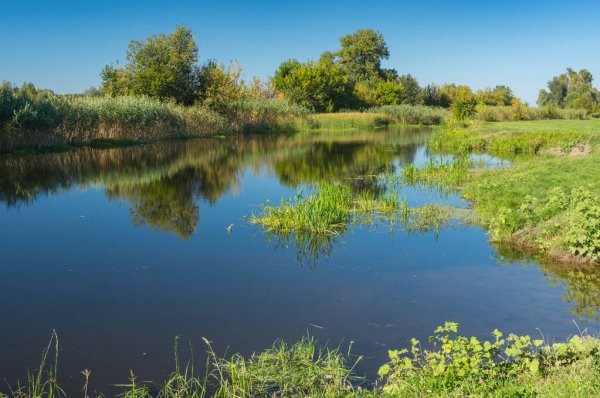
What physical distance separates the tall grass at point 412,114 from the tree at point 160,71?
120 ft

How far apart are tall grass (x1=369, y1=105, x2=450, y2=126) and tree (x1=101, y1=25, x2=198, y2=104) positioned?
36529 millimetres

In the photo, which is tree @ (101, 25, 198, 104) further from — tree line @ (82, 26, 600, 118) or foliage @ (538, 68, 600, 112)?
foliage @ (538, 68, 600, 112)

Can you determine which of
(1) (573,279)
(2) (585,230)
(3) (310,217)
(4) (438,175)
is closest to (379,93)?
(4) (438,175)

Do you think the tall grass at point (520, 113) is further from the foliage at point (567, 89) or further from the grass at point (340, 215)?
the grass at point (340, 215)

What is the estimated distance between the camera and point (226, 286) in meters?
9.59

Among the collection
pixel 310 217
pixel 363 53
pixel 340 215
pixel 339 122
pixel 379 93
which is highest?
pixel 363 53

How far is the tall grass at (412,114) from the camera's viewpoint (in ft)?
265

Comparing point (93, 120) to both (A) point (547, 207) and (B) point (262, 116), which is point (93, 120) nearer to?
(B) point (262, 116)

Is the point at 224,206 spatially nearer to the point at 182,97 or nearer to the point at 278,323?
the point at 278,323

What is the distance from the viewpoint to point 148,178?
75.6 feet

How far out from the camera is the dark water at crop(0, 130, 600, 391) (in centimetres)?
737

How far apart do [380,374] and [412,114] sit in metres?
78.9

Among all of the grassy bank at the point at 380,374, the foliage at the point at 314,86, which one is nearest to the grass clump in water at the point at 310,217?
the grassy bank at the point at 380,374

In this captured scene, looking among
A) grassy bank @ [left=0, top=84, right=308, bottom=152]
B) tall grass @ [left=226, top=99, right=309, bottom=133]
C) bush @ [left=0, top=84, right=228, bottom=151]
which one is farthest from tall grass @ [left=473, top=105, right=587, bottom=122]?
bush @ [left=0, top=84, right=228, bottom=151]
